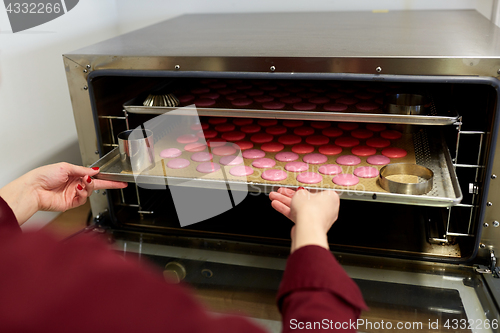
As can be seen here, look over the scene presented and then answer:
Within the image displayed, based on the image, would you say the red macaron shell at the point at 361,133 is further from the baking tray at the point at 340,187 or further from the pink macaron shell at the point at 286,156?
the pink macaron shell at the point at 286,156

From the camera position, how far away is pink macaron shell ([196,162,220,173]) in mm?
1471

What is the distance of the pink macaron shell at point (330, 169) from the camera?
1.41 m

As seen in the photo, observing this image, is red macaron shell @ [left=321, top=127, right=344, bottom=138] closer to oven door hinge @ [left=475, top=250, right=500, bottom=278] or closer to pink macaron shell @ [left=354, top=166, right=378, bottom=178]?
pink macaron shell @ [left=354, top=166, right=378, bottom=178]

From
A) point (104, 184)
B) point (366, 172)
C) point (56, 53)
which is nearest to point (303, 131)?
point (366, 172)

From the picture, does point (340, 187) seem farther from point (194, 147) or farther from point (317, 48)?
point (194, 147)

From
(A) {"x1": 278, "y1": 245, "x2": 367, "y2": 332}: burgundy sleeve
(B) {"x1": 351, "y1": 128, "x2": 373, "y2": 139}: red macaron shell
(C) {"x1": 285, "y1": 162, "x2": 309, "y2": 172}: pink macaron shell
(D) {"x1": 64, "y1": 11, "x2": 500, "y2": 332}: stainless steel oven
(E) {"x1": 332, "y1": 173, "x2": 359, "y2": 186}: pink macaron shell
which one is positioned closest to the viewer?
(A) {"x1": 278, "y1": 245, "x2": 367, "y2": 332}: burgundy sleeve

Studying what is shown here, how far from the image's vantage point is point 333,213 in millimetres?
993

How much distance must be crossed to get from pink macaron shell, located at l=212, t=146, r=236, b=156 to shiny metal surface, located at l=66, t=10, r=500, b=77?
39 centimetres

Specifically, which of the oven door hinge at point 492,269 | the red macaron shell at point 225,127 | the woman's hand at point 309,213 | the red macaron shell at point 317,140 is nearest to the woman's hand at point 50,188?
the red macaron shell at point 225,127

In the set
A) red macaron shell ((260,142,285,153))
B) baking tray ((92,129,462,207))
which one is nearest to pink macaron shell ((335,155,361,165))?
baking tray ((92,129,462,207))

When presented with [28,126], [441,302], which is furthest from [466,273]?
[28,126]

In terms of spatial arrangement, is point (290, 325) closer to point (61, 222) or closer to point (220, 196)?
point (220, 196)

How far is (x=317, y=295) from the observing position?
639 millimetres

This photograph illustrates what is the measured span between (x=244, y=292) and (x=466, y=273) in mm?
699
